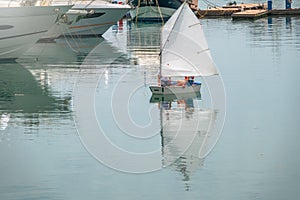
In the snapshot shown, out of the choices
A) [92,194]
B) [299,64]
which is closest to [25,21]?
[299,64]

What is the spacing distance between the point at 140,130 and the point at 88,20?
51703 mm

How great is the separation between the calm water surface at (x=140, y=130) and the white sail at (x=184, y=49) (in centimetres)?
221

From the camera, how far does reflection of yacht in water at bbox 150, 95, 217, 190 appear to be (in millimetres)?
38188

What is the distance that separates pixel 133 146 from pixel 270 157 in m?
6.53

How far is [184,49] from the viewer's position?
56781 mm

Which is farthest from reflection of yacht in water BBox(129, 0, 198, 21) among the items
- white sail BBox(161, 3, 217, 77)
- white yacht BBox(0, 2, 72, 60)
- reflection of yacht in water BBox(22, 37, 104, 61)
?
white sail BBox(161, 3, 217, 77)

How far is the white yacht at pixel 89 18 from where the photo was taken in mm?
91938

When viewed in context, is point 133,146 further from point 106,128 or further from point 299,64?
point 299,64

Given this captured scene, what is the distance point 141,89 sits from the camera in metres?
57.2

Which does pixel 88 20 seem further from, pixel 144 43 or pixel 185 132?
pixel 185 132

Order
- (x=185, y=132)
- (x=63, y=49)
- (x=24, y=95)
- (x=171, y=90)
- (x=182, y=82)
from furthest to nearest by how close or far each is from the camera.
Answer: (x=63, y=49), (x=24, y=95), (x=182, y=82), (x=171, y=90), (x=185, y=132)

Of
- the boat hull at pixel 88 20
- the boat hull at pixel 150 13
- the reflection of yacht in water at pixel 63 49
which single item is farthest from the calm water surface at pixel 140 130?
the boat hull at pixel 150 13

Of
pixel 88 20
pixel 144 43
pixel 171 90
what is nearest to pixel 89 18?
pixel 88 20

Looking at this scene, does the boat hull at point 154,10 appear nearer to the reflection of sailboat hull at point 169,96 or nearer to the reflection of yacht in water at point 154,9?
the reflection of yacht in water at point 154,9
